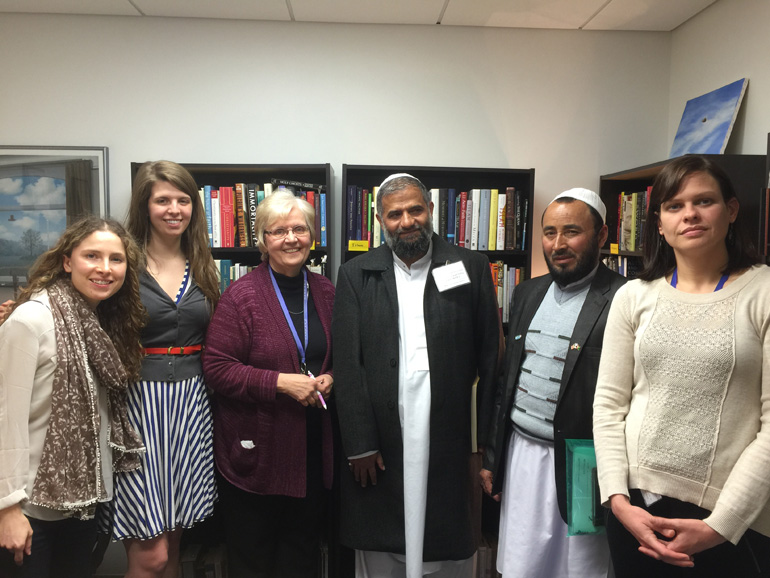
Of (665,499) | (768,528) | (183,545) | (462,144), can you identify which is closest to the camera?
(768,528)

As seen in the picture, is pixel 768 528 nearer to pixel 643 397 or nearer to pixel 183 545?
pixel 643 397

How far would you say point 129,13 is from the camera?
283 cm

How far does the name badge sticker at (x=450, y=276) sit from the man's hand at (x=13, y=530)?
1502 millimetres

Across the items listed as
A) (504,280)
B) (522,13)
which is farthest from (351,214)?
(522,13)

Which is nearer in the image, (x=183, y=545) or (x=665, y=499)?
(x=665, y=499)

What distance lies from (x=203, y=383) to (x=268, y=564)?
792 millimetres

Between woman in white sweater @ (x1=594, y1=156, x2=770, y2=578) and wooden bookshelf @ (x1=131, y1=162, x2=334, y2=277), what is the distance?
1.73 metres

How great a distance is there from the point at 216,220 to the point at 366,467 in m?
1.67

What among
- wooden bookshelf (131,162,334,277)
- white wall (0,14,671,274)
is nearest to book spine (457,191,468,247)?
white wall (0,14,671,274)

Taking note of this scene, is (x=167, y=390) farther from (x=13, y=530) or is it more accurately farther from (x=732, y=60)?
(x=732, y=60)

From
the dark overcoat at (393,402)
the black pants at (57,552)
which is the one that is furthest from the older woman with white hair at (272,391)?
the black pants at (57,552)

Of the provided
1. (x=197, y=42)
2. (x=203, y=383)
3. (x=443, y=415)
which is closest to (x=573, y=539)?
(x=443, y=415)

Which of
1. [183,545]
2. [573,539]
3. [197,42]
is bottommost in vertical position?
[183,545]

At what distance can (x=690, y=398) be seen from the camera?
1.26 m
